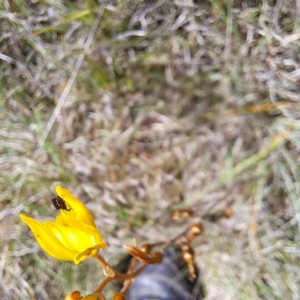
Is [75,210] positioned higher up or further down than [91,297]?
higher up

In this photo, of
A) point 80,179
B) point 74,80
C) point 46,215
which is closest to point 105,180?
→ point 80,179

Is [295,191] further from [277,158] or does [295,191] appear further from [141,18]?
[141,18]

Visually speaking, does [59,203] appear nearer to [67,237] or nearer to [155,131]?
[67,237]

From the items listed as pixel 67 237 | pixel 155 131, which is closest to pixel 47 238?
pixel 67 237

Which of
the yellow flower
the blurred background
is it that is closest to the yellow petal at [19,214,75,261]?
the yellow flower

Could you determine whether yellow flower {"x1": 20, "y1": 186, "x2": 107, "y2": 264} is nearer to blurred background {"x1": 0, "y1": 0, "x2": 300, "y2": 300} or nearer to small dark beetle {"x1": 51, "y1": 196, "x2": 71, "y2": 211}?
small dark beetle {"x1": 51, "y1": 196, "x2": 71, "y2": 211}

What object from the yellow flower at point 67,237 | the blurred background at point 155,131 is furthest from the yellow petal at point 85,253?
Answer: the blurred background at point 155,131

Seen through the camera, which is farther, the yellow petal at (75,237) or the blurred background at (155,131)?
the blurred background at (155,131)

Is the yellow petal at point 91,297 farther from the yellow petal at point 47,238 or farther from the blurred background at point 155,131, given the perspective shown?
the blurred background at point 155,131

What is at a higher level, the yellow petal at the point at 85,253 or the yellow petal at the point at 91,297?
the yellow petal at the point at 85,253
